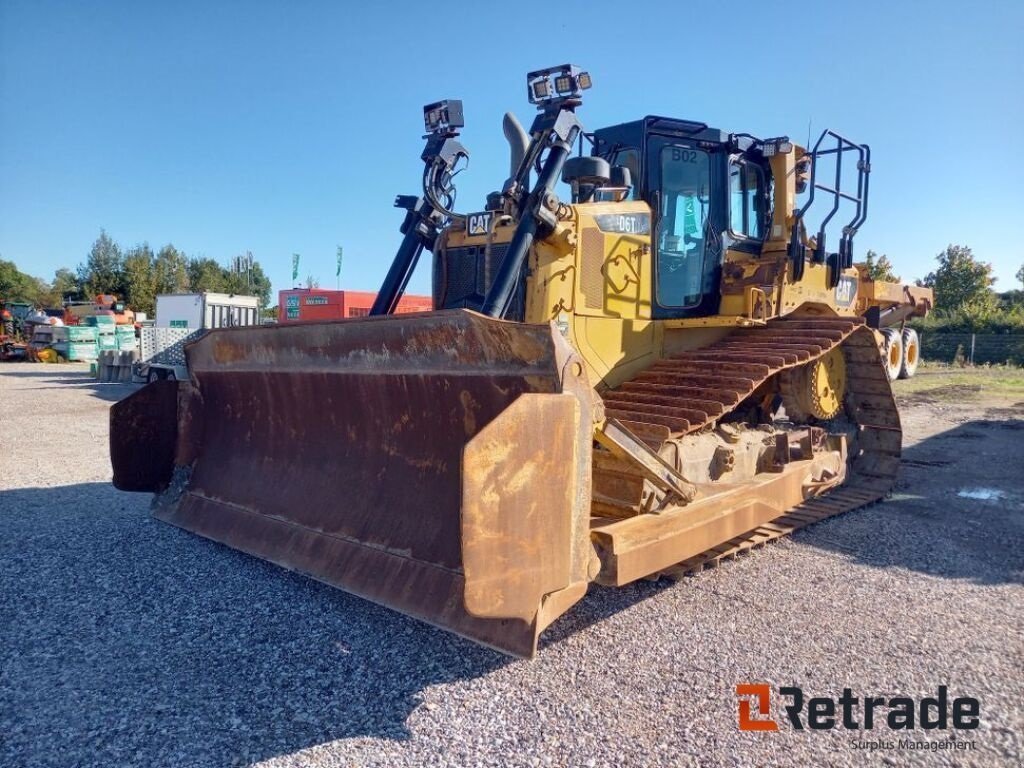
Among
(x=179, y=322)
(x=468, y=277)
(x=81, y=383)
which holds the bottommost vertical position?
(x=81, y=383)

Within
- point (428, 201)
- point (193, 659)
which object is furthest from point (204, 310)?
point (193, 659)

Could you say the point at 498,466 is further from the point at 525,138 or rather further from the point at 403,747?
the point at 525,138

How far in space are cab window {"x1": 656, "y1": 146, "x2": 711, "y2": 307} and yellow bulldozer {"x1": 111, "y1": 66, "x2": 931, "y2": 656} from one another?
0.06ft

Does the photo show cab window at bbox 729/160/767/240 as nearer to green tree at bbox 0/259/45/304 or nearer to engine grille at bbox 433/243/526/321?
engine grille at bbox 433/243/526/321

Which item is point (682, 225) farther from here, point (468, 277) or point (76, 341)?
point (76, 341)

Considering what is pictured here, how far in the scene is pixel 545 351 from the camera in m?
3.14

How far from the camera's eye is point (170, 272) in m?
53.2

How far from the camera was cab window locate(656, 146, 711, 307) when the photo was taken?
5.32 metres

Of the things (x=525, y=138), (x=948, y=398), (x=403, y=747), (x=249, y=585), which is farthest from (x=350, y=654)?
(x=948, y=398)

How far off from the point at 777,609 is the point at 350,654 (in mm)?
2343

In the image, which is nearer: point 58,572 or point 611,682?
point 611,682

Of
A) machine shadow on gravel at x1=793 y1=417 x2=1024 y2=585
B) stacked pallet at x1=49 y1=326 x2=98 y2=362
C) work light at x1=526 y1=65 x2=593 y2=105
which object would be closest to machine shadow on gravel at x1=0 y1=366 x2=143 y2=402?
stacked pallet at x1=49 y1=326 x2=98 y2=362

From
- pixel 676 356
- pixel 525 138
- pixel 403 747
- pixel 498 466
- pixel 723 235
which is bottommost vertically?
pixel 403 747

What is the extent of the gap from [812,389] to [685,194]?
208 centimetres
